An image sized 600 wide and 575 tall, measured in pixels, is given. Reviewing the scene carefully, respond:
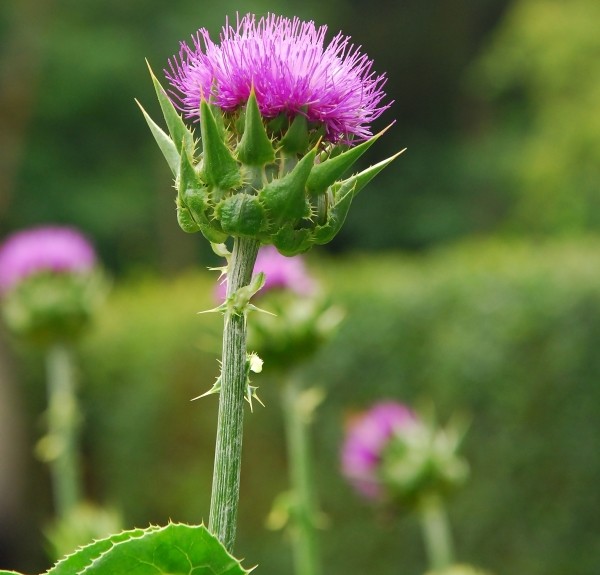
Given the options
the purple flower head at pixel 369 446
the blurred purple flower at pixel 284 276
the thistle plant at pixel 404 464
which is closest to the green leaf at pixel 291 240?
the blurred purple flower at pixel 284 276

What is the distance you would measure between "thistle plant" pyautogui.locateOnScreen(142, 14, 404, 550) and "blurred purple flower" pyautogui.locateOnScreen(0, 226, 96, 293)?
3.88 metres

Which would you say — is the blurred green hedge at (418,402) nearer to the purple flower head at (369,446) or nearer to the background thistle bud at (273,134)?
the purple flower head at (369,446)

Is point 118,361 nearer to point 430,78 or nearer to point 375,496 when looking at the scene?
point 375,496

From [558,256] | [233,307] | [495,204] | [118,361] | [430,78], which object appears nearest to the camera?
[233,307]

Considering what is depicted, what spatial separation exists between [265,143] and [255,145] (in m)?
0.02

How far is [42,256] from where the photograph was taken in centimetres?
557

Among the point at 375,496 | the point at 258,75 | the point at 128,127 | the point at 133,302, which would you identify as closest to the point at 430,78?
the point at 128,127

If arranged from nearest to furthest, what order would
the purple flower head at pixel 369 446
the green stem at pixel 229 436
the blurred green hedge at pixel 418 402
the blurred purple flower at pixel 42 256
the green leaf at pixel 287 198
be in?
the green stem at pixel 229 436 < the green leaf at pixel 287 198 < the purple flower head at pixel 369 446 < the blurred purple flower at pixel 42 256 < the blurred green hedge at pixel 418 402

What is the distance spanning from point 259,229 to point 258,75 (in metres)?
0.22

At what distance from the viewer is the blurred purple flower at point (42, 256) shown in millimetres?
5500

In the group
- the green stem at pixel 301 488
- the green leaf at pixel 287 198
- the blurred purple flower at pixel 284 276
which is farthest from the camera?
the blurred purple flower at pixel 284 276

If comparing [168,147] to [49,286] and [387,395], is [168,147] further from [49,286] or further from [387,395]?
[387,395]

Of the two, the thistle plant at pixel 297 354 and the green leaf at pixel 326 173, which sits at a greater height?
the thistle plant at pixel 297 354

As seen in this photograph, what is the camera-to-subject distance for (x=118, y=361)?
862 centimetres
